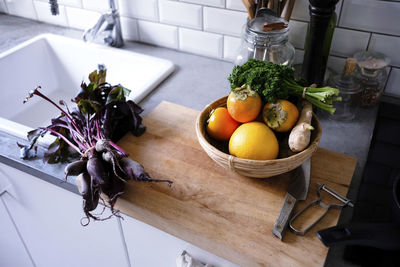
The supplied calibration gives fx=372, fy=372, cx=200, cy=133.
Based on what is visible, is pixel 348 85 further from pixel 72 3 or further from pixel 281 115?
pixel 72 3

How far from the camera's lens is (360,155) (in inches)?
33.8

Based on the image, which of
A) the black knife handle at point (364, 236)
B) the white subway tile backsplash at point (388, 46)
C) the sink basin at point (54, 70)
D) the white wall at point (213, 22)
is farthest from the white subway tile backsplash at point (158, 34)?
the black knife handle at point (364, 236)

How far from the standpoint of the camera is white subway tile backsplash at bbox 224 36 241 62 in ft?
3.90

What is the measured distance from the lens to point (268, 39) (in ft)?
2.95

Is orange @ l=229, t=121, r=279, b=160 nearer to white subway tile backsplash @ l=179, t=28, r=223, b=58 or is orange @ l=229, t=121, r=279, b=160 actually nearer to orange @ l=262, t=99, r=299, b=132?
orange @ l=262, t=99, r=299, b=132

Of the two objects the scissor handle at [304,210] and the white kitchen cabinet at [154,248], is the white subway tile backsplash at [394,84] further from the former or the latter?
the white kitchen cabinet at [154,248]

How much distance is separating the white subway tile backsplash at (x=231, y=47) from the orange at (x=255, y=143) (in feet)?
1.73

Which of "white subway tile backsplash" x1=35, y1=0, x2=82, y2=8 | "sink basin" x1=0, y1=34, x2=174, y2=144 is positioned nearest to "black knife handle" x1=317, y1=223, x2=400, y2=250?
"sink basin" x1=0, y1=34, x2=174, y2=144

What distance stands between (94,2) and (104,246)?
35.5 inches

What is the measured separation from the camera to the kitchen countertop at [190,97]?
82 cm

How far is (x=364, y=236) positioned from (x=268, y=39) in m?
0.51

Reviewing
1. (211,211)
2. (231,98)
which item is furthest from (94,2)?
(211,211)

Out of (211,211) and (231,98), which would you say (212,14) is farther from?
(211,211)

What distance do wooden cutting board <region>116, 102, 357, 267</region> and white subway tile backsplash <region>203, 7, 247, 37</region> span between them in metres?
0.44
